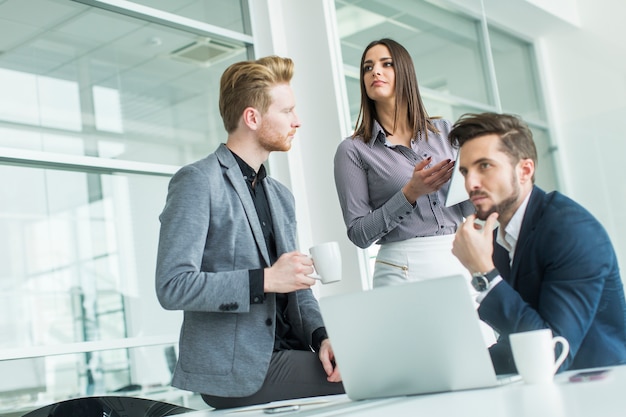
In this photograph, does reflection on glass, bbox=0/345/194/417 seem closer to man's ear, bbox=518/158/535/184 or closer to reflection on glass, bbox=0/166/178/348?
reflection on glass, bbox=0/166/178/348

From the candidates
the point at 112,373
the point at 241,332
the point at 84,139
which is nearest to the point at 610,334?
the point at 241,332

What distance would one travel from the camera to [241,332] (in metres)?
2.05

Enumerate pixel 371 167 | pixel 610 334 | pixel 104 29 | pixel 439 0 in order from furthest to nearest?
pixel 439 0 → pixel 104 29 → pixel 371 167 → pixel 610 334

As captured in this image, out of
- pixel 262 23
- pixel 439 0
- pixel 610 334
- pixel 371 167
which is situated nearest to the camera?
pixel 610 334

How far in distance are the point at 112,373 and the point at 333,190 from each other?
168 cm

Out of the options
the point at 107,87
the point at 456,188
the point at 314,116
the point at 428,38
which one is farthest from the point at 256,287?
the point at 428,38

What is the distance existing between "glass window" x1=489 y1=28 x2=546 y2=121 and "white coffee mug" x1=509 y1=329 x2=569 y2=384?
2.79 m

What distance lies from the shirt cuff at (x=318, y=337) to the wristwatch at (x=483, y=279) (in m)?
0.79

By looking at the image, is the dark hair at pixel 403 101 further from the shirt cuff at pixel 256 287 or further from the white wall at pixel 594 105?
the white wall at pixel 594 105

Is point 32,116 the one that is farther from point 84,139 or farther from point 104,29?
point 104,29

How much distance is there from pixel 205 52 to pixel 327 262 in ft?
9.56

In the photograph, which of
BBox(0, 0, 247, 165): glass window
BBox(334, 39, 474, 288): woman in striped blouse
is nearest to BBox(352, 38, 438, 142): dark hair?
BBox(334, 39, 474, 288): woman in striped blouse

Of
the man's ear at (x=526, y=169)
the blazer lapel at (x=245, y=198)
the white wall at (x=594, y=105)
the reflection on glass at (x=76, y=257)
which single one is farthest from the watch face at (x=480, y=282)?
the reflection on glass at (x=76, y=257)

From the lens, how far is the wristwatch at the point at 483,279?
144 centimetres
